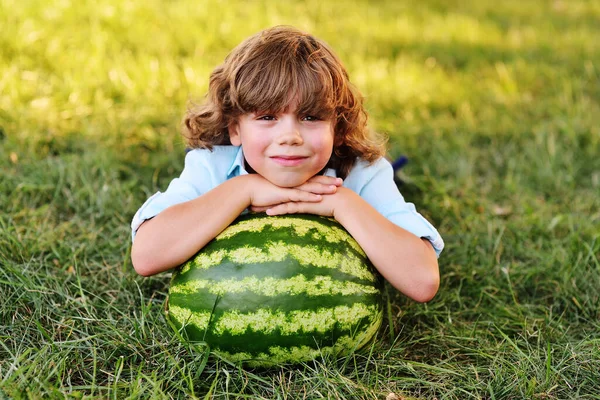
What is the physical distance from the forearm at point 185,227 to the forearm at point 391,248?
436 mm

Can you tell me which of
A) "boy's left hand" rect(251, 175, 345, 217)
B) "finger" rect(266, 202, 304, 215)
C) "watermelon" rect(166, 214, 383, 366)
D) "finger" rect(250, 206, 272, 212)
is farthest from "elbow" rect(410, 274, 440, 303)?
"finger" rect(250, 206, 272, 212)

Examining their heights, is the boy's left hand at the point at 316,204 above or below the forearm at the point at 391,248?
above

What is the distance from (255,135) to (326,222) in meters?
0.46

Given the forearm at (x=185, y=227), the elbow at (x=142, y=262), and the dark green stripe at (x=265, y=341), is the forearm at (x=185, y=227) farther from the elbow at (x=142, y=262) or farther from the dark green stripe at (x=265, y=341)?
the dark green stripe at (x=265, y=341)

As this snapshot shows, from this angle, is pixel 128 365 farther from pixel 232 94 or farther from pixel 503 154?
pixel 503 154

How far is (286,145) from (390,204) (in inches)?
24.6

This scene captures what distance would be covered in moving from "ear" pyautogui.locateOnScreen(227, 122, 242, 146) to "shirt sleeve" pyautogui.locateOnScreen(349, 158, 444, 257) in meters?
0.59

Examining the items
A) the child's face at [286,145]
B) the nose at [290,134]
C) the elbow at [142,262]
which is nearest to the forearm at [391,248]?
the child's face at [286,145]

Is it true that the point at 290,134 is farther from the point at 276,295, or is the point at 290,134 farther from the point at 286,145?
the point at 276,295

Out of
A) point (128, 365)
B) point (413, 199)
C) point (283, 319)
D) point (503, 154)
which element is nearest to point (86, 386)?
point (128, 365)

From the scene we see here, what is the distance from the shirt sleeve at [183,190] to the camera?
9.13ft

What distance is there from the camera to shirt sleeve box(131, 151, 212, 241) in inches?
110

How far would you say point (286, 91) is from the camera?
2604 millimetres

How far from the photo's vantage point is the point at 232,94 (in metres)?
2.73
